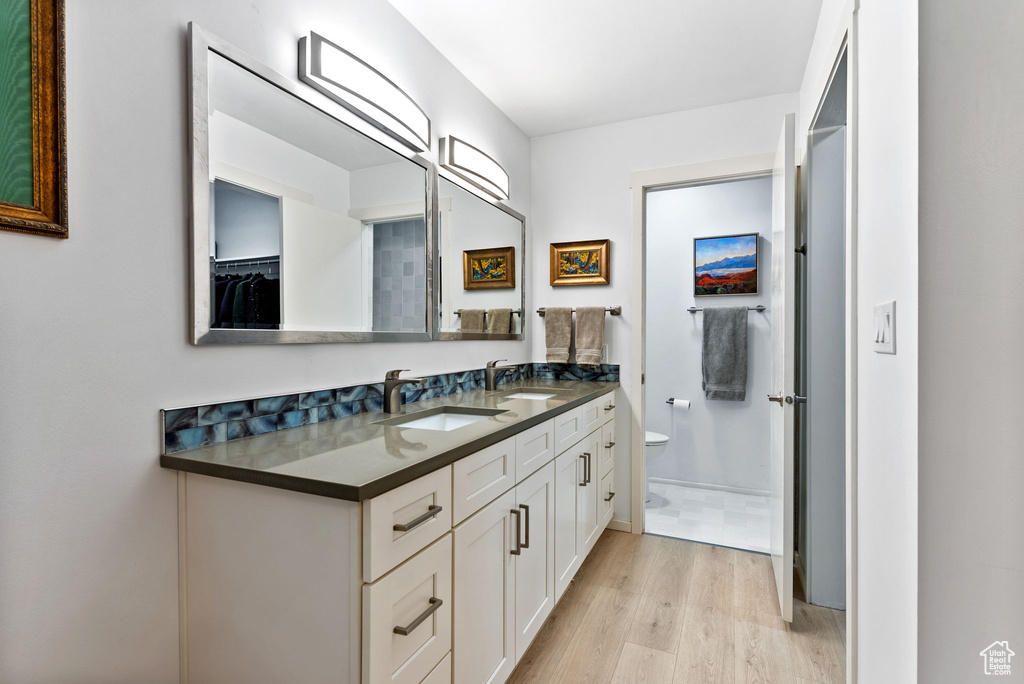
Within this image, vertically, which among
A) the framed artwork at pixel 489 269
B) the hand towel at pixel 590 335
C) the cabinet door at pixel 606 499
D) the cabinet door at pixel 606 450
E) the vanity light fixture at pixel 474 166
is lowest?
the cabinet door at pixel 606 499

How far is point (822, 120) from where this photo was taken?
212 centimetres

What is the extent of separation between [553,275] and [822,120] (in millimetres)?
1523

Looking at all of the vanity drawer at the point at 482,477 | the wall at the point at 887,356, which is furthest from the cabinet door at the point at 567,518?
the wall at the point at 887,356

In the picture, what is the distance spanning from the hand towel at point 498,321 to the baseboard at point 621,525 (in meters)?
1.29

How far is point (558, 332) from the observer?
302 centimetres

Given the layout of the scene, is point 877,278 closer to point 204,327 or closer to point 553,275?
point 204,327

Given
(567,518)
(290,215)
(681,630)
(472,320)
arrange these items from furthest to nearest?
1. (472,320)
2. (567,518)
3. (681,630)
4. (290,215)

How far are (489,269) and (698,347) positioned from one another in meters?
1.89

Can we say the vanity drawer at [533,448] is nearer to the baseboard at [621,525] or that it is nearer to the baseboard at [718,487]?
the baseboard at [621,525]

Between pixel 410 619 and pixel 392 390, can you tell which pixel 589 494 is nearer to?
pixel 392 390

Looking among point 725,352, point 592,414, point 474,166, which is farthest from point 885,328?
point 725,352

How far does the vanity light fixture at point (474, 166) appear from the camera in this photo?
2.24 m

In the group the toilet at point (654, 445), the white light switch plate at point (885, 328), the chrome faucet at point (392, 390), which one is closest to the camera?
the white light switch plate at point (885, 328)

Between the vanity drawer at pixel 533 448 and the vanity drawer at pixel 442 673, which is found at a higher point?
the vanity drawer at pixel 533 448
